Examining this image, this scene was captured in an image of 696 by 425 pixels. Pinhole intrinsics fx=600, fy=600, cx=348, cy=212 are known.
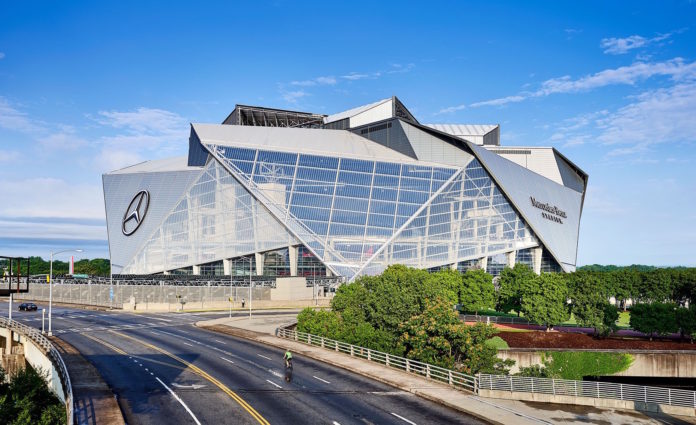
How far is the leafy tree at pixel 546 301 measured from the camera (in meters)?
76.1

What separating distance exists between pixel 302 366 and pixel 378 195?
7052 centimetres

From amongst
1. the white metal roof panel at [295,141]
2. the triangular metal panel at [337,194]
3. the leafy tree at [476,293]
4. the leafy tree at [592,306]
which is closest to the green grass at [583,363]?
the leafy tree at [592,306]

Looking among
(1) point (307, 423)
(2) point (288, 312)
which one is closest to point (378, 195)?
(2) point (288, 312)

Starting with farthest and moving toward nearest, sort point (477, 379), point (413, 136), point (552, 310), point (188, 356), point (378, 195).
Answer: point (413, 136) → point (378, 195) → point (552, 310) → point (188, 356) → point (477, 379)

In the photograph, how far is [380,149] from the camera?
396 feet

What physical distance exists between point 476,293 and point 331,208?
31783 mm

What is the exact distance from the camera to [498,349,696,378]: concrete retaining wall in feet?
194

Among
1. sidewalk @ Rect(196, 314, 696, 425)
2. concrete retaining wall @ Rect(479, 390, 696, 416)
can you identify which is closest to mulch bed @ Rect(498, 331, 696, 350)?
sidewalk @ Rect(196, 314, 696, 425)

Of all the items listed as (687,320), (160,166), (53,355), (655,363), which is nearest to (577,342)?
(655,363)

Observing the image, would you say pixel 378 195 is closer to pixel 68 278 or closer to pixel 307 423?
pixel 68 278

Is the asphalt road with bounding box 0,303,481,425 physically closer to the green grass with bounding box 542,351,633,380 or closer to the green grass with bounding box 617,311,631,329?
the green grass with bounding box 542,351,633,380

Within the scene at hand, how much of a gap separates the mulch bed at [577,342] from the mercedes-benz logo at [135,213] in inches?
3053

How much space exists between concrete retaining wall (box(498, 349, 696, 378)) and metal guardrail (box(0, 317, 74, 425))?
39454mm

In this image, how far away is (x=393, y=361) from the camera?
42.4 metres
